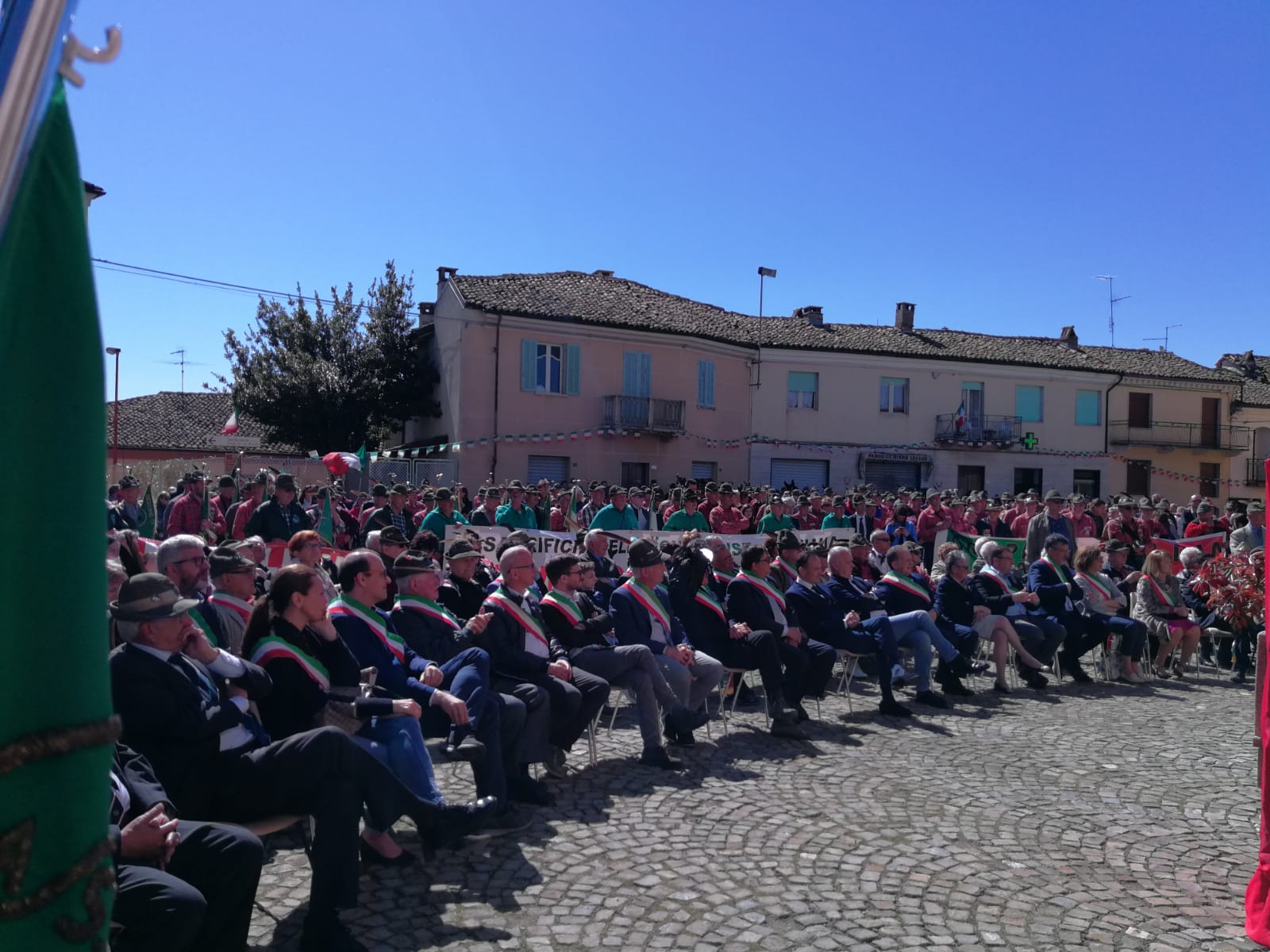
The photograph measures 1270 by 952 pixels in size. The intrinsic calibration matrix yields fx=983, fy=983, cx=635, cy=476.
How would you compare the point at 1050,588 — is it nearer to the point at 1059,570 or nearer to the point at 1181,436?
the point at 1059,570

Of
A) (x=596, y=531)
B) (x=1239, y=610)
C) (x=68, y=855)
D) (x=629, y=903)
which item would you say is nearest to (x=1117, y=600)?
(x=1239, y=610)

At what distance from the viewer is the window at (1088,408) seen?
40.7m

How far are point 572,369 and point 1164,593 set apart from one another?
22561mm

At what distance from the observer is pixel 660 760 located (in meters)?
6.94

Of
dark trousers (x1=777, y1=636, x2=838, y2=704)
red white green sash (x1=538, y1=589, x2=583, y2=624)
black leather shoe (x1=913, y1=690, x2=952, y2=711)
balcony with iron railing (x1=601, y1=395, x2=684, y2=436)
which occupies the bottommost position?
black leather shoe (x1=913, y1=690, x2=952, y2=711)

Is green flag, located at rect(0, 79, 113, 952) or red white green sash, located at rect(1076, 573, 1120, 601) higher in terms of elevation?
green flag, located at rect(0, 79, 113, 952)

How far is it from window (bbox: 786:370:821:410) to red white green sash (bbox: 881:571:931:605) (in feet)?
87.9

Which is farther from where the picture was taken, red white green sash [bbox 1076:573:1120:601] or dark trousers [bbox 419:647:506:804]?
red white green sash [bbox 1076:573:1120:601]

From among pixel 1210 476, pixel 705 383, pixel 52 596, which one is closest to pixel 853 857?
pixel 52 596

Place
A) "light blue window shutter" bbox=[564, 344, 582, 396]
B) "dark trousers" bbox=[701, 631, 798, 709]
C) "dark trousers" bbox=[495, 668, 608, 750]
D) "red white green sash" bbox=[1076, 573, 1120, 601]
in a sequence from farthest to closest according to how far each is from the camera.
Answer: "light blue window shutter" bbox=[564, 344, 582, 396] < "red white green sash" bbox=[1076, 573, 1120, 601] < "dark trousers" bbox=[701, 631, 798, 709] < "dark trousers" bbox=[495, 668, 608, 750]

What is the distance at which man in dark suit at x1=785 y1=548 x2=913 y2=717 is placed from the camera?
29.3 ft

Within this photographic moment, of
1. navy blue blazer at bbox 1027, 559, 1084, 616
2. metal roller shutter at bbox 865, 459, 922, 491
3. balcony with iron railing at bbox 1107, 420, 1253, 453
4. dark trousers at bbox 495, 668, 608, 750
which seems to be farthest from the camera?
balcony with iron railing at bbox 1107, 420, 1253, 453

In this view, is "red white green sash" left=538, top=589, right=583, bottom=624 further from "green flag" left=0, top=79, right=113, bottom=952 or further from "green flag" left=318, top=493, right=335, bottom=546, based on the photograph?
"green flag" left=318, top=493, right=335, bottom=546

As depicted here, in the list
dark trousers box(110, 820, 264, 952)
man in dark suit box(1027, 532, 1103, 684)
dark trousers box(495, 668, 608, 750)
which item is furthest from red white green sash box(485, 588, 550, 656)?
man in dark suit box(1027, 532, 1103, 684)
